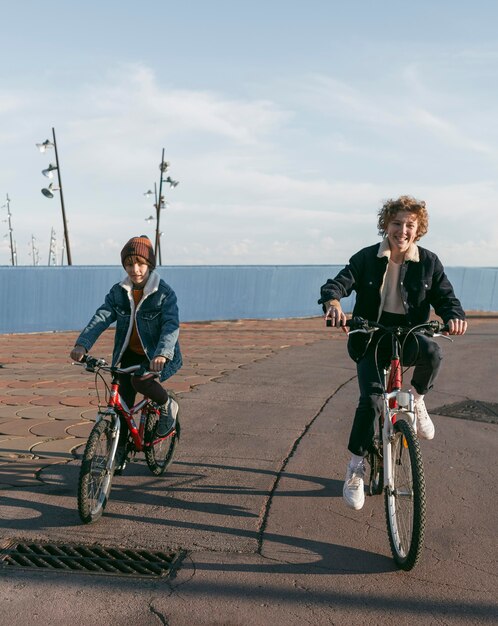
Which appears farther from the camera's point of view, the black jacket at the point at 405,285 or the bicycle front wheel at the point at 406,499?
the black jacket at the point at 405,285

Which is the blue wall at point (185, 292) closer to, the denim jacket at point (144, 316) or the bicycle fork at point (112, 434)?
the denim jacket at point (144, 316)

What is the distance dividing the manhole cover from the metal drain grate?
4556 millimetres

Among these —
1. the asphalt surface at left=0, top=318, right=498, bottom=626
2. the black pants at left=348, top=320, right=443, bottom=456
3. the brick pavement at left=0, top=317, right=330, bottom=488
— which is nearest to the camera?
the asphalt surface at left=0, top=318, right=498, bottom=626

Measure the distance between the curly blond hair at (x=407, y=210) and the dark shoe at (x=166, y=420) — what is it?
1.76 metres

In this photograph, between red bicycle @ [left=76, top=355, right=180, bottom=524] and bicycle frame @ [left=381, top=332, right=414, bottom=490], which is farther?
red bicycle @ [left=76, top=355, right=180, bottom=524]

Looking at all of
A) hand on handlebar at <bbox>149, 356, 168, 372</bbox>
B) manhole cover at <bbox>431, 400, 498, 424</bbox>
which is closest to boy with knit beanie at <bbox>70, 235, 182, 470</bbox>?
hand on handlebar at <bbox>149, 356, 168, 372</bbox>

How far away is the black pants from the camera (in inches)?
177

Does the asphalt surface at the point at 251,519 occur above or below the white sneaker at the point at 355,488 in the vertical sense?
below

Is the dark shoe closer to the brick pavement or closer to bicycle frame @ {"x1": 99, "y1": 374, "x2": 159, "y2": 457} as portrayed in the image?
bicycle frame @ {"x1": 99, "y1": 374, "x2": 159, "y2": 457}

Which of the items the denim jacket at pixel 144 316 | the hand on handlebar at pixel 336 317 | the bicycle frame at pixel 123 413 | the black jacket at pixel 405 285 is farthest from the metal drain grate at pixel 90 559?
the black jacket at pixel 405 285

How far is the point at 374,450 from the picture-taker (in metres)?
4.56

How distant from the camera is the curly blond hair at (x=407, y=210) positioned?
4.62 m

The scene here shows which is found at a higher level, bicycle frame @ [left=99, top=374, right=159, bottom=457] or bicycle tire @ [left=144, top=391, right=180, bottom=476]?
bicycle frame @ [left=99, top=374, right=159, bottom=457]

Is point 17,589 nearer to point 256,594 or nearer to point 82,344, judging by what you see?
point 256,594
